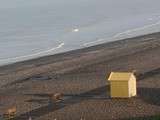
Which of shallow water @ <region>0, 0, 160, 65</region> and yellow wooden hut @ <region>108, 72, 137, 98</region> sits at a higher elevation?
shallow water @ <region>0, 0, 160, 65</region>

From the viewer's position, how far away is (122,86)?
25.8 metres

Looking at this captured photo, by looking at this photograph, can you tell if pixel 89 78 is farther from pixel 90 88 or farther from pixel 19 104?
pixel 19 104

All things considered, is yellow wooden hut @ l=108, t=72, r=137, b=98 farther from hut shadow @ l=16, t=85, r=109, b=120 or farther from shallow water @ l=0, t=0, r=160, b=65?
shallow water @ l=0, t=0, r=160, b=65

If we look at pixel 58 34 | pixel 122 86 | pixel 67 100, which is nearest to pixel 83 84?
pixel 67 100

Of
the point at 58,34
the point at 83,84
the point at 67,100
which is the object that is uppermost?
the point at 58,34

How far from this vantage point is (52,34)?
6856 centimetres

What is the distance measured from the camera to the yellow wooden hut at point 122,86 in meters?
25.7

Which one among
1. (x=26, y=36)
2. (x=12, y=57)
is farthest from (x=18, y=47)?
(x=26, y=36)

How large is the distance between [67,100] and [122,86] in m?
2.67

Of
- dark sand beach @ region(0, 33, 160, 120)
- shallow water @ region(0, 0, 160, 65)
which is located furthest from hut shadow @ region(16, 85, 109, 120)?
shallow water @ region(0, 0, 160, 65)

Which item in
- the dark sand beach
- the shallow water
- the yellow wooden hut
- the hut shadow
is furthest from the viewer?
the shallow water

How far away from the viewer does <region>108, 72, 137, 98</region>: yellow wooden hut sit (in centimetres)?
2566

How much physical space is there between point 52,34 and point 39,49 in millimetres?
13567

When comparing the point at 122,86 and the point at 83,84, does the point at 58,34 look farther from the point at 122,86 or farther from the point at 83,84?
the point at 122,86
